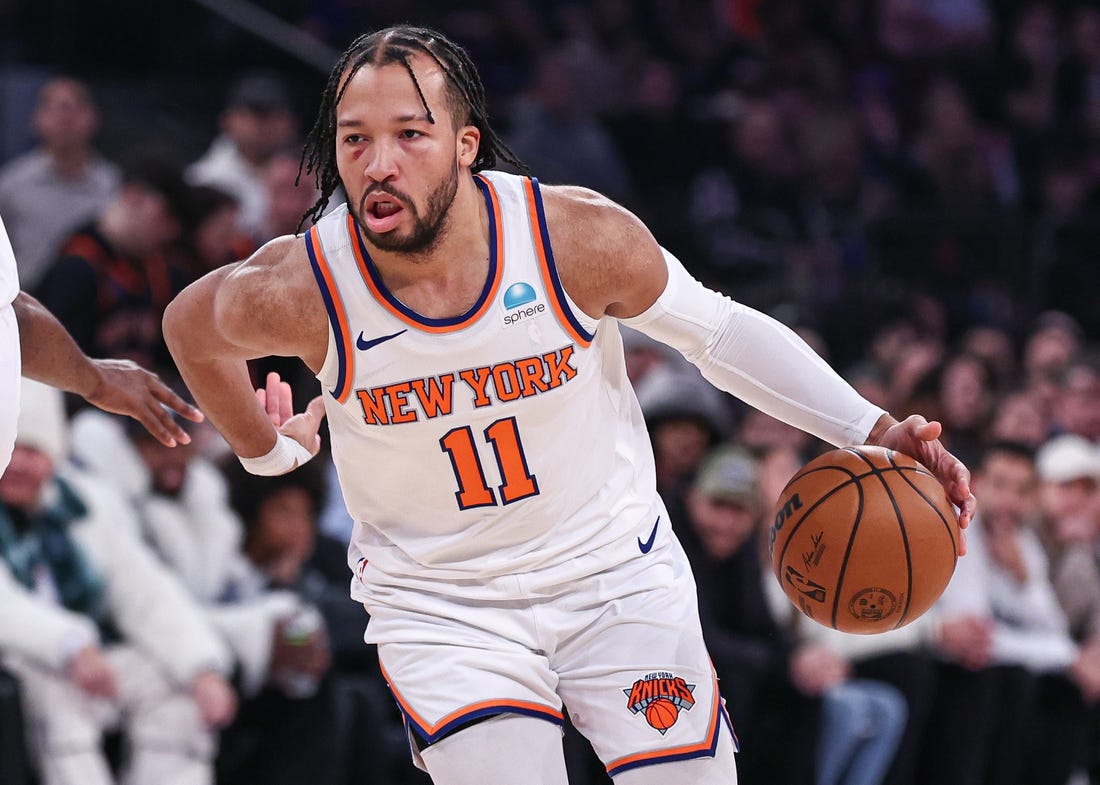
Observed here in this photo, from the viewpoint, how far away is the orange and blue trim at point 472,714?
11.0 feet

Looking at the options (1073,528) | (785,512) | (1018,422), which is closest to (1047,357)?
(1018,422)

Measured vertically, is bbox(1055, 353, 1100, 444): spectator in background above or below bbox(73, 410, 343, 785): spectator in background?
above

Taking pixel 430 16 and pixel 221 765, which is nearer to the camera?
pixel 221 765

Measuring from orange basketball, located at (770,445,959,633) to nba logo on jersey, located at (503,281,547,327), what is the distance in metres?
0.84

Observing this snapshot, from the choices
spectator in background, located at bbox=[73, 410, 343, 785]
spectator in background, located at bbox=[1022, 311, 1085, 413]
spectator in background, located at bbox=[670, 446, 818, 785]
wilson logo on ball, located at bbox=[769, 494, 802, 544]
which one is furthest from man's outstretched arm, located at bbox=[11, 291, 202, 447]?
spectator in background, located at bbox=[1022, 311, 1085, 413]

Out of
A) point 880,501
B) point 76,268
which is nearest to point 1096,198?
point 76,268

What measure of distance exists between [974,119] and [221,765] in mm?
7553

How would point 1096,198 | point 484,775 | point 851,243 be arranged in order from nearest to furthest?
point 484,775 → point 851,243 → point 1096,198

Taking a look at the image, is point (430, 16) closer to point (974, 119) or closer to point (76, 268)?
point (974, 119)

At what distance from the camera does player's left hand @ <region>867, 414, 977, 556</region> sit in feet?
12.1

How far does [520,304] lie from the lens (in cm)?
344

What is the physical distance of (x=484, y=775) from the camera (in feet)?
11.0

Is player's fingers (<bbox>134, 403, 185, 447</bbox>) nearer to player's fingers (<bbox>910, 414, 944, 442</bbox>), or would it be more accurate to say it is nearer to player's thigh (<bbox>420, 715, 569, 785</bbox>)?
player's thigh (<bbox>420, 715, 569, 785</bbox>)

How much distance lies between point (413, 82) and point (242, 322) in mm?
613
